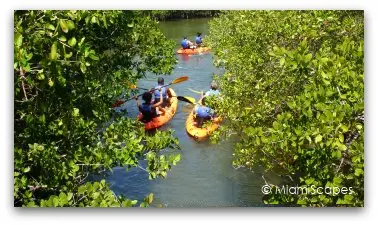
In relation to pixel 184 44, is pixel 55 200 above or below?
below

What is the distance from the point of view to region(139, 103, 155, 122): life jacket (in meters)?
8.20

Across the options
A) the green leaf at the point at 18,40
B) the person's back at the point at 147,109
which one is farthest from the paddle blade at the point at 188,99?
the green leaf at the point at 18,40

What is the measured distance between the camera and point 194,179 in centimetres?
745

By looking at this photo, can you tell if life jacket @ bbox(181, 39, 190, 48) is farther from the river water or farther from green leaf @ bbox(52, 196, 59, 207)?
green leaf @ bbox(52, 196, 59, 207)

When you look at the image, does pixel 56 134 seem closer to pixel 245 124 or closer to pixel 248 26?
pixel 245 124

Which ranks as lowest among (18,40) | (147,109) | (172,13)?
(147,109)

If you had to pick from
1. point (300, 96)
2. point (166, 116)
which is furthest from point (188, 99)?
point (300, 96)

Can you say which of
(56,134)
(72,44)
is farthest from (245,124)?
(72,44)

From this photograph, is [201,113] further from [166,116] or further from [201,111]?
[166,116]

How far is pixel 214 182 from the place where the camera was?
7.38 metres

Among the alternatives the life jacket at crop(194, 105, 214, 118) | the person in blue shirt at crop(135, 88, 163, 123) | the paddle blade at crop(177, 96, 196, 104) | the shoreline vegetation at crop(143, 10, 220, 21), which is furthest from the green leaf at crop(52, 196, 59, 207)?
the paddle blade at crop(177, 96, 196, 104)

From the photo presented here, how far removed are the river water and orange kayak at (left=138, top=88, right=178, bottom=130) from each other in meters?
0.15

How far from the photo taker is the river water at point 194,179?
629 centimetres

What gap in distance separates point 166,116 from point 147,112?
713 millimetres
